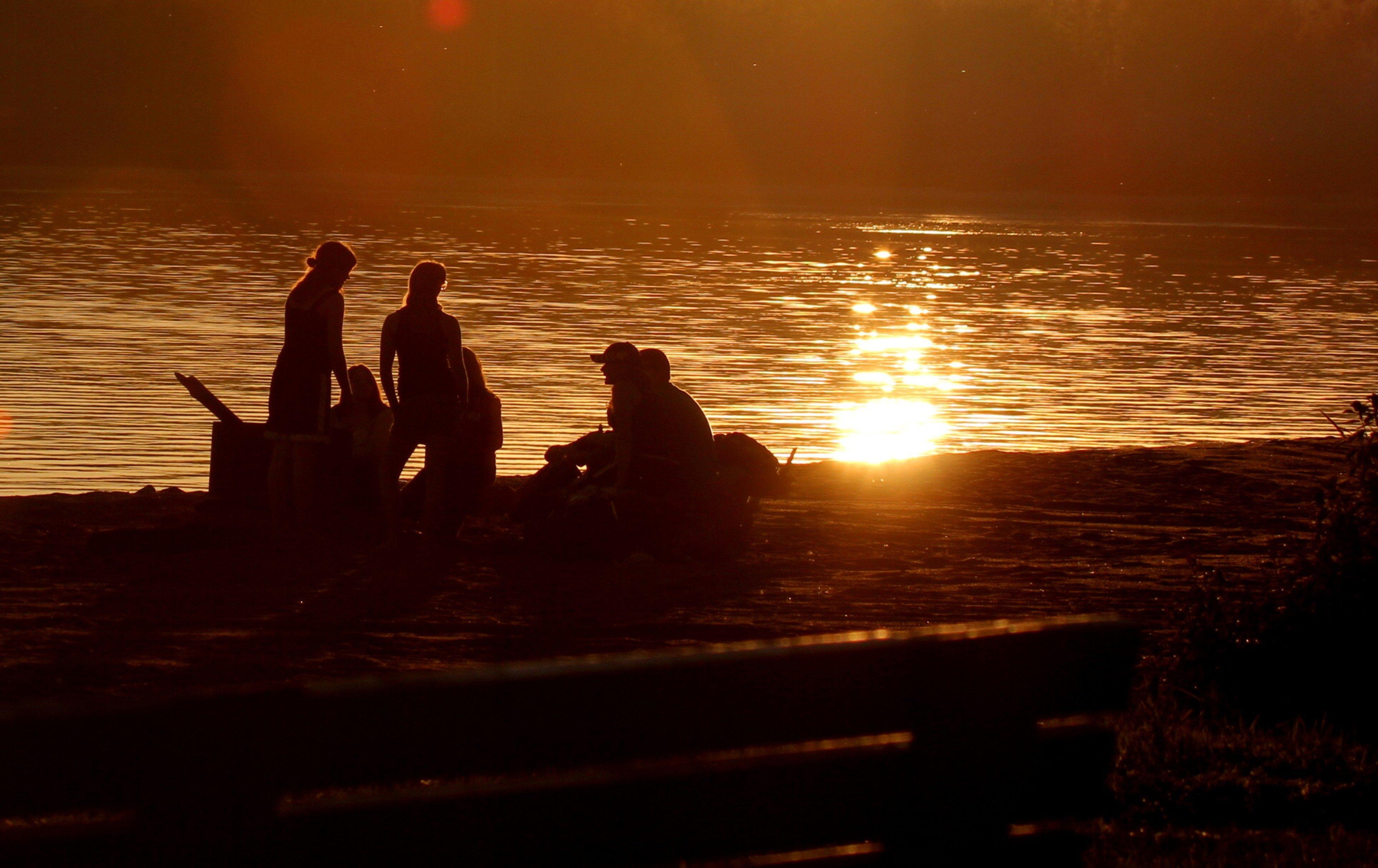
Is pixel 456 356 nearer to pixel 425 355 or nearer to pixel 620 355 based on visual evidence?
pixel 425 355

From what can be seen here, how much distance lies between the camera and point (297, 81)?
88625 millimetres

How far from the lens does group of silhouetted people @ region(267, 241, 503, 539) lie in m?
8.34

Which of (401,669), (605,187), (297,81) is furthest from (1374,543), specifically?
(297,81)

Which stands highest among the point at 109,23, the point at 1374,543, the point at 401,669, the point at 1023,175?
the point at 109,23

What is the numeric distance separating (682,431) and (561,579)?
998 mm

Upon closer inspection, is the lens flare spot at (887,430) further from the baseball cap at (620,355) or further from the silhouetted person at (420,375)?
the silhouetted person at (420,375)

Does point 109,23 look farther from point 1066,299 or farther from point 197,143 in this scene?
point 1066,299

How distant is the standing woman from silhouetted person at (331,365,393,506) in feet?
2.02

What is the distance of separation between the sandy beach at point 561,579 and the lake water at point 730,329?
9.88 ft

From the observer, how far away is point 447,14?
95000mm

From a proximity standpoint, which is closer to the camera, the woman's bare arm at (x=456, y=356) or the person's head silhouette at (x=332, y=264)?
the person's head silhouette at (x=332, y=264)

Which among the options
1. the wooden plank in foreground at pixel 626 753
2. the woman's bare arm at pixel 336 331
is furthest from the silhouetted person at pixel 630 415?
the wooden plank in foreground at pixel 626 753

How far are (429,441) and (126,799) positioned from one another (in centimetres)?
693

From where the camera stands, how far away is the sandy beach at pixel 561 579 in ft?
21.9
